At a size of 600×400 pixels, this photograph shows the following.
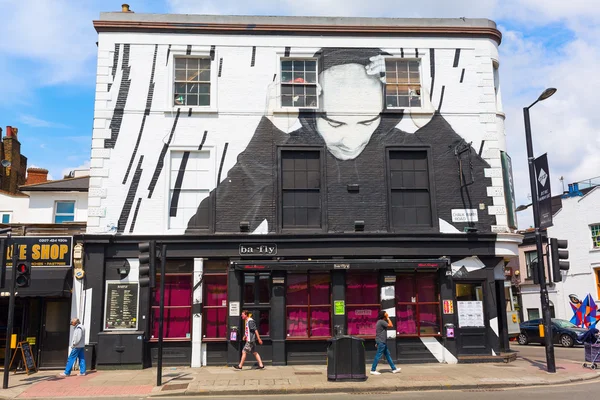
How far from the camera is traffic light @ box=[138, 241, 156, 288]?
1260 centimetres

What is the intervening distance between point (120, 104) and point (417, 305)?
11485 millimetres

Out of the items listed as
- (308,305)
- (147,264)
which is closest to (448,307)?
(308,305)

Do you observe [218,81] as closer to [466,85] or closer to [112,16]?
[112,16]

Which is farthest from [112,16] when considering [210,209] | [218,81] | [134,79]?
[210,209]

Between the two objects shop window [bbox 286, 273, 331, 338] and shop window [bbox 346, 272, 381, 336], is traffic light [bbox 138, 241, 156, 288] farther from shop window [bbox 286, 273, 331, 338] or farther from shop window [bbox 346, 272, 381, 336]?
shop window [bbox 346, 272, 381, 336]

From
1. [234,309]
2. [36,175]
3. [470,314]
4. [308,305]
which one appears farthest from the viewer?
[36,175]

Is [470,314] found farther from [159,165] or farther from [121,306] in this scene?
[159,165]

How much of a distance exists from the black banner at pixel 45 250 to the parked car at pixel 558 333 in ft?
68.4

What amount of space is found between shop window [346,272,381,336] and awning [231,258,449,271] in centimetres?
67

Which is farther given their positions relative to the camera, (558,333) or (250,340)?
(558,333)

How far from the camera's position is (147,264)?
12.9 metres

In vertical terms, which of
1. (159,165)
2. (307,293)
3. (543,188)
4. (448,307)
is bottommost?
(448,307)

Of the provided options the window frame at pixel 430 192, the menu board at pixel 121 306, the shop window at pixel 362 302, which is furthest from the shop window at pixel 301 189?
the menu board at pixel 121 306

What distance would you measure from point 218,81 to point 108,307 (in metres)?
7.94
